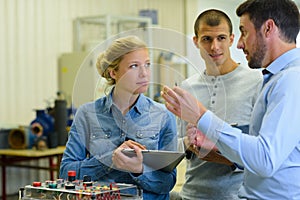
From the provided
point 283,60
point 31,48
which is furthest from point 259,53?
point 31,48

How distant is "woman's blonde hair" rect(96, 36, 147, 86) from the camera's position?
1.74 m

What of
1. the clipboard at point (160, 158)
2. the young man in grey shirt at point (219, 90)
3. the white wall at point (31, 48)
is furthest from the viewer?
the white wall at point (31, 48)

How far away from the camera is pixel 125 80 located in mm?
1773

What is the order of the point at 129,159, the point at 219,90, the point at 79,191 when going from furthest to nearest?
the point at 219,90 < the point at 129,159 < the point at 79,191

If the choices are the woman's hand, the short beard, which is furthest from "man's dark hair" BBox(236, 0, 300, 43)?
the woman's hand

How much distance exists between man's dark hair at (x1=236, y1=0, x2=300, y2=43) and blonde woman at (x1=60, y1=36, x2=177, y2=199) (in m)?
0.41

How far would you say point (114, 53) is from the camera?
1780mm

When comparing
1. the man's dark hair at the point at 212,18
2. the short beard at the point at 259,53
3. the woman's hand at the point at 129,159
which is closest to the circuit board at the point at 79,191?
the woman's hand at the point at 129,159

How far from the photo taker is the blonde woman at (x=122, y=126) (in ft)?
5.72

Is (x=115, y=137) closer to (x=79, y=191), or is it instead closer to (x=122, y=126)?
(x=122, y=126)

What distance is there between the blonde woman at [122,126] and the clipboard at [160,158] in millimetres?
25

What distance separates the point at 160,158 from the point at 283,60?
514 mm

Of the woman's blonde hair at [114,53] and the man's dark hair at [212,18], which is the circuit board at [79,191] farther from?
the man's dark hair at [212,18]

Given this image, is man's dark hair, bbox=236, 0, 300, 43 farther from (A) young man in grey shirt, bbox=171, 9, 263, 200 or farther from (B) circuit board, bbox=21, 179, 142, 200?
(B) circuit board, bbox=21, 179, 142, 200
